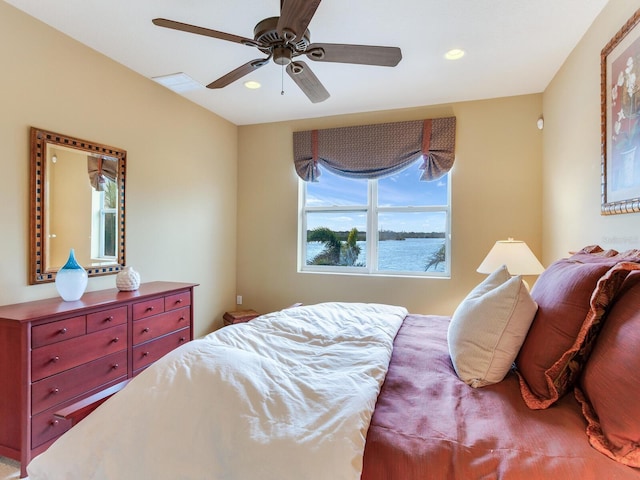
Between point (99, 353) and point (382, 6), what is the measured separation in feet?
9.07

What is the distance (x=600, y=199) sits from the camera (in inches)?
82.6

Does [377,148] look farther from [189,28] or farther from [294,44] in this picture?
[189,28]

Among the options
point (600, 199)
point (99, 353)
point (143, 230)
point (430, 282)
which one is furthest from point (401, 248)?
point (99, 353)

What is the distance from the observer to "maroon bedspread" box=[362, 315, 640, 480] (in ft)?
2.73

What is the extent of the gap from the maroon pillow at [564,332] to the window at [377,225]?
94.9 inches

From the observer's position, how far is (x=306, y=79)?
2.18 metres

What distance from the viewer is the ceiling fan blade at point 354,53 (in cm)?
180

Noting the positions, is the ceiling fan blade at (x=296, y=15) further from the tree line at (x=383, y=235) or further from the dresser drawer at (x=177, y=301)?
the tree line at (x=383, y=235)

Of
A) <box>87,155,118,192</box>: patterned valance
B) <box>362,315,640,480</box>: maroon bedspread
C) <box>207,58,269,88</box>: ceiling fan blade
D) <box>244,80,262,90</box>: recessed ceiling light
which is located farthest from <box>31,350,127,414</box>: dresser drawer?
<box>244,80,262,90</box>: recessed ceiling light

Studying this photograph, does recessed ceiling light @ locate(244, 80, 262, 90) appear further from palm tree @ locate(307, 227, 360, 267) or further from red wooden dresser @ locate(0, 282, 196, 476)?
red wooden dresser @ locate(0, 282, 196, 476)

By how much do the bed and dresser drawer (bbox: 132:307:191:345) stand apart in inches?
53.2

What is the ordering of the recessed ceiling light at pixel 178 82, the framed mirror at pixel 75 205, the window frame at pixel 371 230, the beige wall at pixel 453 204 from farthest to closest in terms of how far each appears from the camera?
the window frame at pixel 371 230, the beige wall at pixel 453 204, the recessed ceiling light at pixel 178 82, the framed mirror at pixel 75 205

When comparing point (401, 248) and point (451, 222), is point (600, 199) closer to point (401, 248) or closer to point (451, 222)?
point (451, 222)

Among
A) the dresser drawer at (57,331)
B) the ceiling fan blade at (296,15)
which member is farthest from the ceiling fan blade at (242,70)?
the dresser drawer at (57,331)
